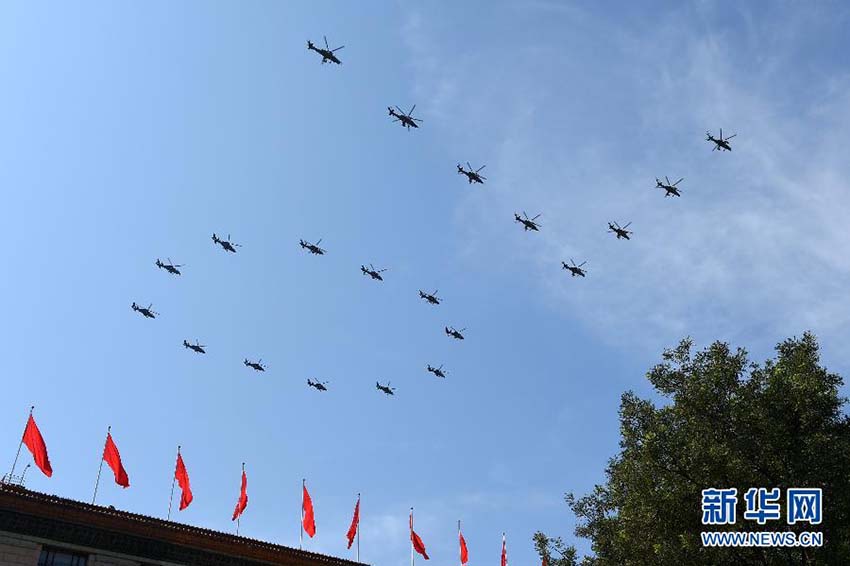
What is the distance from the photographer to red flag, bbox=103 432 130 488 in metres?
40.5

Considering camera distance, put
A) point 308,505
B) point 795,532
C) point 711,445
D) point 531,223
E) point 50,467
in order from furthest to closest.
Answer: point 531,223
point 308,505
point 50,467
point 711,445
point 795,532

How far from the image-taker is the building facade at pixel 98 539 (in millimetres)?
32250

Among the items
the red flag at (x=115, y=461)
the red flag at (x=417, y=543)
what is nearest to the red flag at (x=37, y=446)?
the red flag at (x=115, y=461)

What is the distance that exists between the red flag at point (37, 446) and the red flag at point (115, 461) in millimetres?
2699

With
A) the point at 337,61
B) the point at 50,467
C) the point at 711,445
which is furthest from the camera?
the point at 337,61

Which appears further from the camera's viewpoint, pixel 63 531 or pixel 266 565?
pixel 266 565

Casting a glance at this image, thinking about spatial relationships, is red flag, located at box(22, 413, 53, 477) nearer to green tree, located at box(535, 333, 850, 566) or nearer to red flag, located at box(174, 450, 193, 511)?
red flag, located at box(174, 450, 193, 511)

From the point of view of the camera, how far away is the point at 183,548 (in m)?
36.2

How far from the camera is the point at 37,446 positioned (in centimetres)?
3866

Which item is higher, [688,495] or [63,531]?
[688,495]

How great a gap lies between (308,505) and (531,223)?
2780 centimetres

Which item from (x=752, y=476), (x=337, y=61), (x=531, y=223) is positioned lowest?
(x=752, y=476)

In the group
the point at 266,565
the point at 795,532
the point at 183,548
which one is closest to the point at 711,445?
the point at 795,532

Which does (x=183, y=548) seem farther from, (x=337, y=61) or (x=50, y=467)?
(x=337, y=61)
